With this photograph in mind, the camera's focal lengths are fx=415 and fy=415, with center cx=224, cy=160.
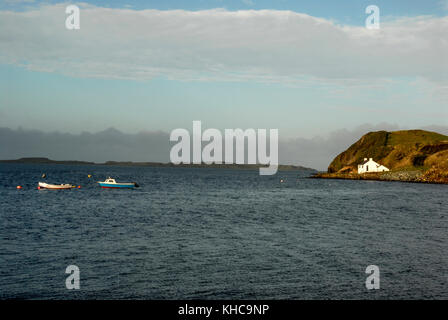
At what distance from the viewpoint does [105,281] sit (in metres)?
23.8

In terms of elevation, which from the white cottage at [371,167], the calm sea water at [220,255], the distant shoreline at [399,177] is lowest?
the calm sea water at [220,255]

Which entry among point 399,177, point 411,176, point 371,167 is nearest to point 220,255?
point 411,176

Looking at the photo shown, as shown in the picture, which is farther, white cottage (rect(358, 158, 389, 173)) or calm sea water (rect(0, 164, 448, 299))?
white cottage (rect(358, 158, 389, 173))

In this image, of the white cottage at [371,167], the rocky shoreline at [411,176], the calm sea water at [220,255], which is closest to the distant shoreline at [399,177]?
the rocky shoreline at [411,176]

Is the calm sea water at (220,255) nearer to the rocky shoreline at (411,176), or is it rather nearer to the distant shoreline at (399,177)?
the rocky shoreline at (411,176)

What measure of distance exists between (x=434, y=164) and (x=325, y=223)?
448 feet

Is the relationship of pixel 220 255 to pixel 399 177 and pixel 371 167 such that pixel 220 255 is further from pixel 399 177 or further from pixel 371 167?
pixel 371 167

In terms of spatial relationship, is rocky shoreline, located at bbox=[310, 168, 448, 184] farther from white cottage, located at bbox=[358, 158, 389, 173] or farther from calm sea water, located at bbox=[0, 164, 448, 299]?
calm sea water, located at bbox=[0, 164, 448, 299]

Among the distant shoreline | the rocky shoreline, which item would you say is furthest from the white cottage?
the distant shoreline

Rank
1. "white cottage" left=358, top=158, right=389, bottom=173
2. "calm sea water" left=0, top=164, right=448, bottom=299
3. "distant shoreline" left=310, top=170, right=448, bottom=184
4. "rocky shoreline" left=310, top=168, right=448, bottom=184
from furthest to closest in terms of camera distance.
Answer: "white cottage" left=358, top=158, right=389, bottom=173
"distant shoreline" left=310, top=170, right=448, bottom=184
"rocky shoreline" left=310, top=168, right=448, bottom=184
"calm sea water" left=0, top=164, right=448, bottom=299
